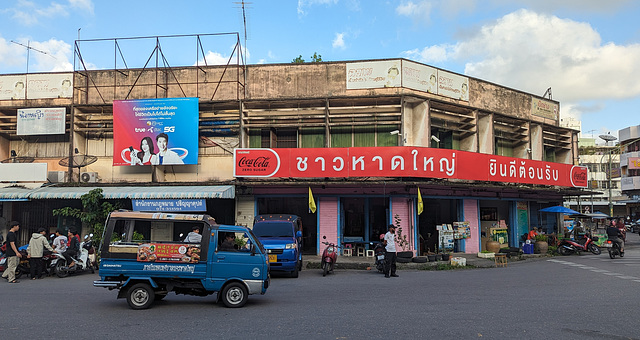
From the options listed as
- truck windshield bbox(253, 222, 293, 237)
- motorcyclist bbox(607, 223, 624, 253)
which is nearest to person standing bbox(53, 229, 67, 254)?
truck windshield bbox(253, 222, 293, 237)

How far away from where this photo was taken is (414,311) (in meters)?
8.62

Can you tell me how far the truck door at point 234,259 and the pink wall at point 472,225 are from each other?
1523 centimetres

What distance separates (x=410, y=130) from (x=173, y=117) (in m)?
11.7

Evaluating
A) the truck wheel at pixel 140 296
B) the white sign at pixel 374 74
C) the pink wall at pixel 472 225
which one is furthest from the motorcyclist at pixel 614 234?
the truck wheel at pixel 140 296

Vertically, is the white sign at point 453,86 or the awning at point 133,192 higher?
the white sign at point 453,86

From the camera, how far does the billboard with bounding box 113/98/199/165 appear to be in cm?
2161

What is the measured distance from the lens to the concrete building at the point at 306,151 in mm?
20203

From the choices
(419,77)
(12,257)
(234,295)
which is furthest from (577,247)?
(12,257)

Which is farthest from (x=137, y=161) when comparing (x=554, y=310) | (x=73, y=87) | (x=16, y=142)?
(x=554, y=310)

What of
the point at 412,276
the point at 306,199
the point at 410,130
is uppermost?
the point at 410,130

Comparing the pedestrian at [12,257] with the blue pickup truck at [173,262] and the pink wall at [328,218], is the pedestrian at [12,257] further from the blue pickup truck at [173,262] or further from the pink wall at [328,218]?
the pink wall at [328,218]

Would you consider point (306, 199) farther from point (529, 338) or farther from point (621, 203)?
point (621, 203)

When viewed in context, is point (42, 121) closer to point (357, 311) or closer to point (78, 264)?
point (78, 264)

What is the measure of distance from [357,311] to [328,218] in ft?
39.7
